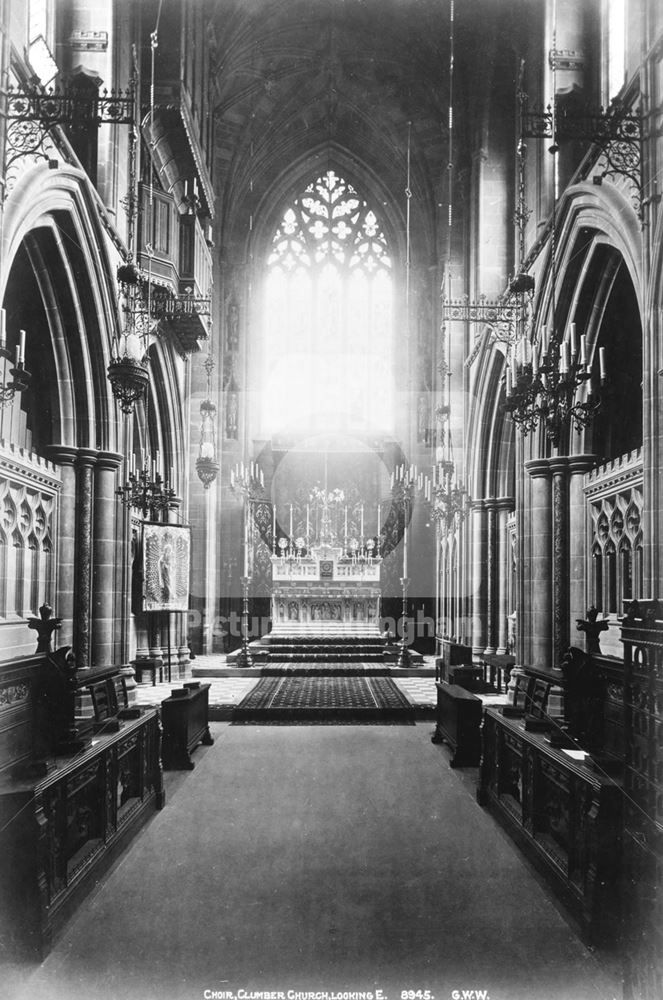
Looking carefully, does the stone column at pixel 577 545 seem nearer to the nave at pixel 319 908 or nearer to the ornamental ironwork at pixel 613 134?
the ornamental ironwork at pixel 613 134

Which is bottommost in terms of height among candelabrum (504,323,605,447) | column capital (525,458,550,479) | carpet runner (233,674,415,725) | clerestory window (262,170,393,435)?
carpet runner (233,674,415,725)

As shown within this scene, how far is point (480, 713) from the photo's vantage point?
262 inches

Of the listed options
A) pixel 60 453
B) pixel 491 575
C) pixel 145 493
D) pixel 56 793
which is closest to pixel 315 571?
pixel 491 575

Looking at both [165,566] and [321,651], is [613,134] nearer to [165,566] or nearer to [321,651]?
[165,566]

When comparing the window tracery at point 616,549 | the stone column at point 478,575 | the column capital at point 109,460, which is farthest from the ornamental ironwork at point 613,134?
the stone column at point 478,575

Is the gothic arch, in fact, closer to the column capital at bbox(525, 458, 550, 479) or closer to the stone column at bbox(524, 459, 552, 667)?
the column capital at bbox(525, 458, 550, 479)

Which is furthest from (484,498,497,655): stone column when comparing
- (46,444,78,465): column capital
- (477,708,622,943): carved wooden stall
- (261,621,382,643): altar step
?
(477,708,622,943): carved wooden stall

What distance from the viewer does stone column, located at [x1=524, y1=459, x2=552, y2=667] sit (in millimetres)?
8875

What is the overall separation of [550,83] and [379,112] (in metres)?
8.97

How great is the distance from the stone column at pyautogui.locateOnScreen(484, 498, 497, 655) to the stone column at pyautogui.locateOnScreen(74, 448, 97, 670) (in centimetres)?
721

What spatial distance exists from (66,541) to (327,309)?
1212 centimetres

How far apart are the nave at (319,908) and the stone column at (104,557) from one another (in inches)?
127

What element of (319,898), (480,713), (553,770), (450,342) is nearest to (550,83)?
(450,342)

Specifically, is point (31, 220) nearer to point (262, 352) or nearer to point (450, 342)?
point (450, 342)
